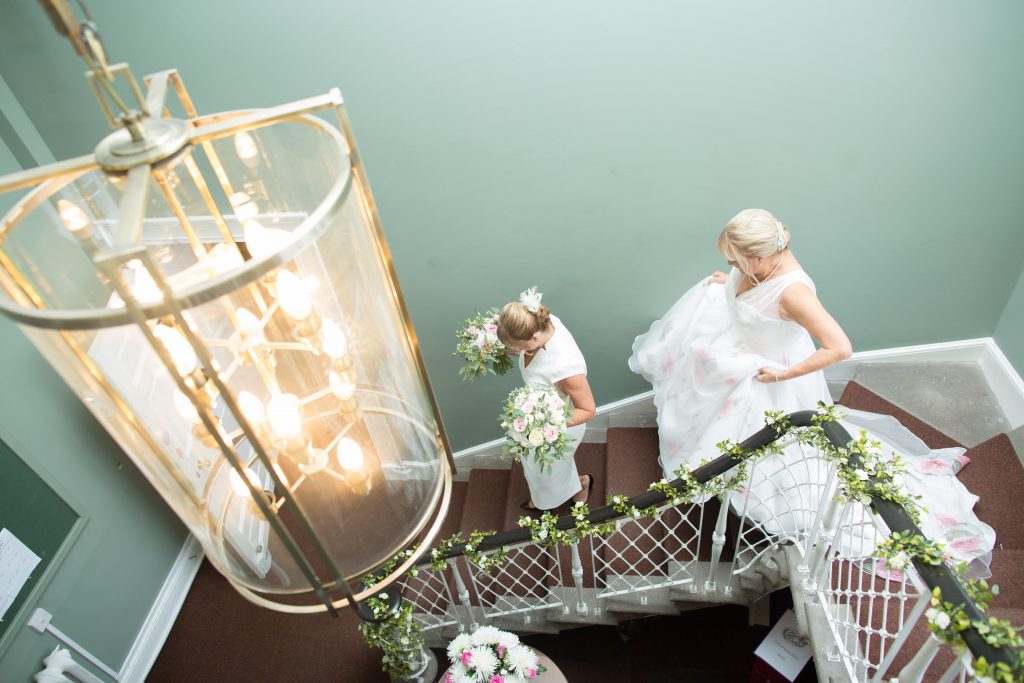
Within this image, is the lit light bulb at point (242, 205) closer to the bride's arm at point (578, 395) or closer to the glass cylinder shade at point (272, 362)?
the glass cylinder shade at point (272, 362)

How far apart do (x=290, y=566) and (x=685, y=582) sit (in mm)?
2461

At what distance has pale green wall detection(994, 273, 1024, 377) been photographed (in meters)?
3.48

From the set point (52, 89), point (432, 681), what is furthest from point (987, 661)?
point (52, 89)

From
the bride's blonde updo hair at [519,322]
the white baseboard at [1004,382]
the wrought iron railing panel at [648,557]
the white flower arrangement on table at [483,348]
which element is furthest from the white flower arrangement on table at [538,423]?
the white baseboard at [1004,382]

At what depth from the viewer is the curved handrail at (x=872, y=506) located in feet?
5.34

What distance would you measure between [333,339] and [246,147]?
1.66 feet

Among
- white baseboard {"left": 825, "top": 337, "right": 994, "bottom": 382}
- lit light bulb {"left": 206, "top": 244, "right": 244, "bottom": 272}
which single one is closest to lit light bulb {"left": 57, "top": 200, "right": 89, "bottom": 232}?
lit light bulb {"left": 206, "top": 244, "right": 244, "bottom": 272}

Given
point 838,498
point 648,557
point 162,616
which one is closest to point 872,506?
point 838,498

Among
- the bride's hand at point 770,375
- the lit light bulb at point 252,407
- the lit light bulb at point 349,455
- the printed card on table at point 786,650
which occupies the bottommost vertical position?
the printed card on table at point 786,650

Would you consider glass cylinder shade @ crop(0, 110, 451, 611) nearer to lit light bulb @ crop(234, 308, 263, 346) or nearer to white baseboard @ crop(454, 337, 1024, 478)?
lit light bulb @ crop(234, 308, 263, 346)

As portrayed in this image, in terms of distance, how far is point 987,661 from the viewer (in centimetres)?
157

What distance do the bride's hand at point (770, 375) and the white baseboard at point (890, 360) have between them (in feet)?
3.71

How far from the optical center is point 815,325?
2.70m

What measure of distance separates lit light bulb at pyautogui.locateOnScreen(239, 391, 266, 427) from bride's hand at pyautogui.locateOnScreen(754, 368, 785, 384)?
239 centimetres
